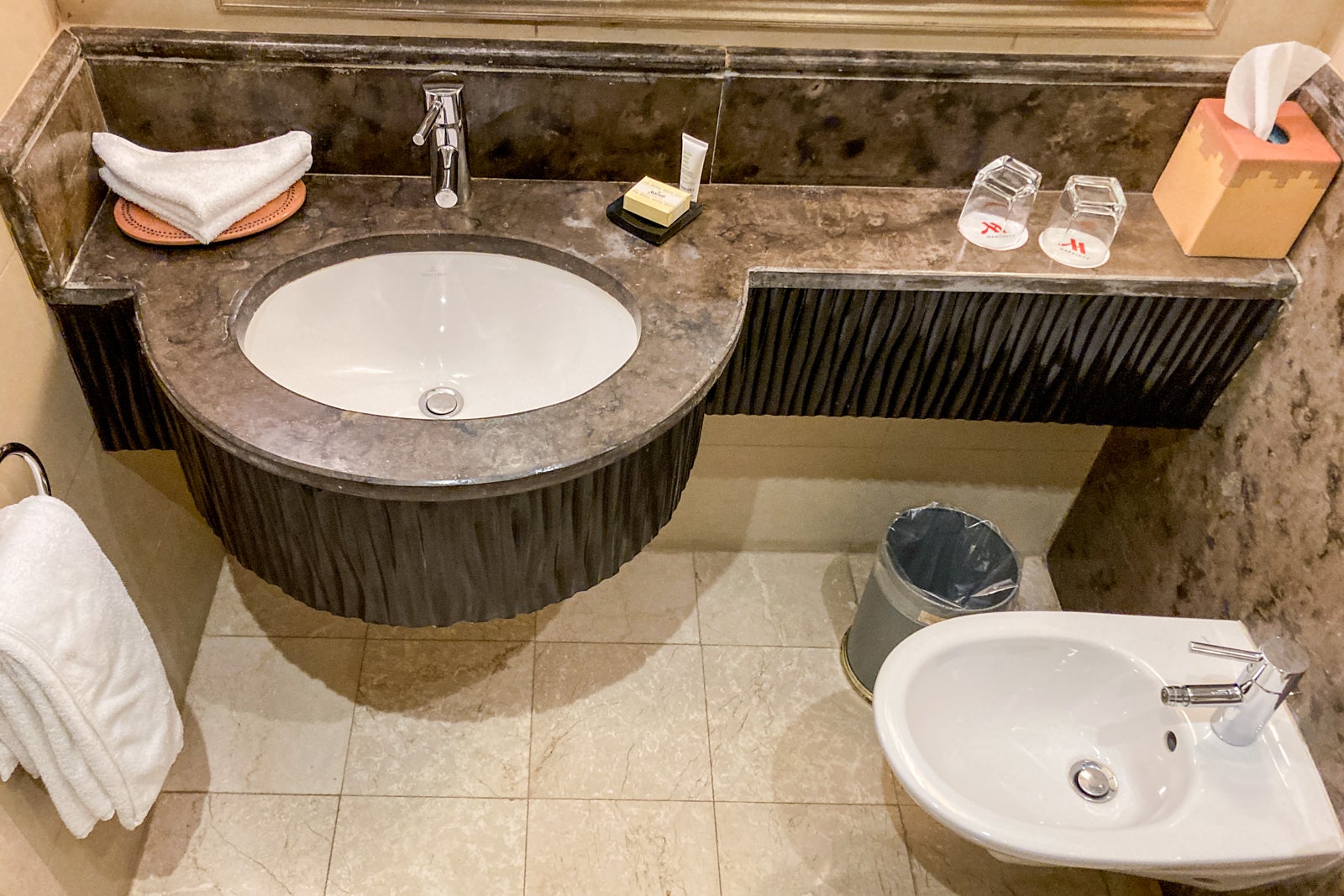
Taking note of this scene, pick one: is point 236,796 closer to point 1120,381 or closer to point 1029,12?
point 1120,381

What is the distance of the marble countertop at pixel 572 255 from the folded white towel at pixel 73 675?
19 cm

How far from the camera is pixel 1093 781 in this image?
133 centimetres

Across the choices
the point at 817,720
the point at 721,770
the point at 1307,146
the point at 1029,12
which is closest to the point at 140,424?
the point at 721,770

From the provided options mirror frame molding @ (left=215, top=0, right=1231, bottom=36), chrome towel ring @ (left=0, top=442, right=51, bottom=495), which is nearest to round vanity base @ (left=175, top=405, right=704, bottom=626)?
chrome towel ring @ (left=0, top=442, right=51, bottom=495)

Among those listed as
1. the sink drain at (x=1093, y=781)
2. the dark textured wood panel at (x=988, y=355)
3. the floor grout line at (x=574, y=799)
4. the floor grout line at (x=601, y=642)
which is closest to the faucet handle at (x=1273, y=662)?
the sink drain at (x=1093, y=781)

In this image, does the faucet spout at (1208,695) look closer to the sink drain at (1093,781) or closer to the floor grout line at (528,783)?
the sink drain at (1093,781)

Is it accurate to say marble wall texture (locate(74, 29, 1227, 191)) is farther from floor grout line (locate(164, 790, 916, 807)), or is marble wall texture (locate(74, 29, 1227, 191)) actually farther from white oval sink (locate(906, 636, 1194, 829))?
floor grout line (locate(164, 790, 916, 807))

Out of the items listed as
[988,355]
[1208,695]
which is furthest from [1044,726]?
[988,355]

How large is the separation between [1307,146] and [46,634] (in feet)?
4.96

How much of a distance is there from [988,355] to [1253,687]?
522 millimetres

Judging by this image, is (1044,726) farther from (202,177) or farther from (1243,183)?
(202,177)

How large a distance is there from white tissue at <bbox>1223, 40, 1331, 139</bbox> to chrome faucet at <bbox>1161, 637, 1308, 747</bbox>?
2.07ft

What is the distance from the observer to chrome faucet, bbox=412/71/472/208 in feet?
3.66

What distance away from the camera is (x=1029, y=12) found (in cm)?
123
